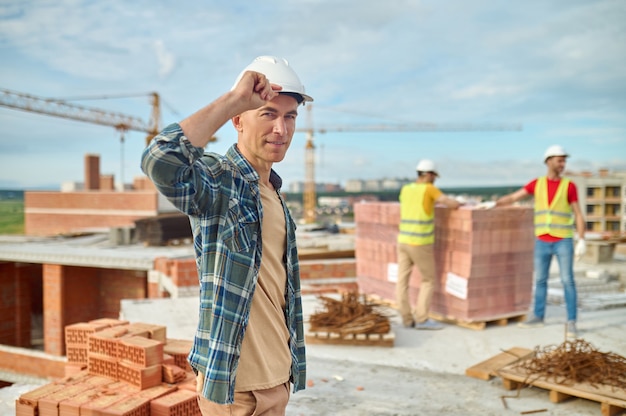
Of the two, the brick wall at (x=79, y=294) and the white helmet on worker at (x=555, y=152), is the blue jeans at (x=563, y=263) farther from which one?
the brick wall at (x=79, y=294)

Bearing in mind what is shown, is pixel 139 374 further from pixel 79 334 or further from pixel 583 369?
pixel 583 369

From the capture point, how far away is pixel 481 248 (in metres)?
6.04

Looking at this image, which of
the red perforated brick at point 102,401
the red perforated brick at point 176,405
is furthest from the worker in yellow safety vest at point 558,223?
the red perforated brick at point 102,401

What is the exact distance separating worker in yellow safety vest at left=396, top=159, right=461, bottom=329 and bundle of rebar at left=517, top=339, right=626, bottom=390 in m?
1.90

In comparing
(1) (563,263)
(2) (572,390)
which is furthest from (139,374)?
(1) (563,263)

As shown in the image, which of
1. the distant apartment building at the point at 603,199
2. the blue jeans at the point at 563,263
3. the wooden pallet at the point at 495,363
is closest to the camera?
the wooden pallet at the point at 495,363

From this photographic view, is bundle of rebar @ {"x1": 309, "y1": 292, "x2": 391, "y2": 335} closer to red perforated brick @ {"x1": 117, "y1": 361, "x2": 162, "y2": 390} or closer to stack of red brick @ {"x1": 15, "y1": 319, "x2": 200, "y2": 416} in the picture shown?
stack of red brick @ {"x1": 15, "y1": 319, "x2": 200, "y2": 416}

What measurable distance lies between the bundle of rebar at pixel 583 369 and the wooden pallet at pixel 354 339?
1623mm

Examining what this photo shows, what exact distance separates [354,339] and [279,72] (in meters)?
4.22

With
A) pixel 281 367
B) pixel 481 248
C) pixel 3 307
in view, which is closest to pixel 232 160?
pixel 281 367

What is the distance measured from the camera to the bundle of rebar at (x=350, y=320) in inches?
221

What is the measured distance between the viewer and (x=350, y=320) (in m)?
5.77

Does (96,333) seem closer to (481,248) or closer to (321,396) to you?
(321,396)

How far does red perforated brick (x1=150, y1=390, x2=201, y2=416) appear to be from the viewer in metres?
3.28
